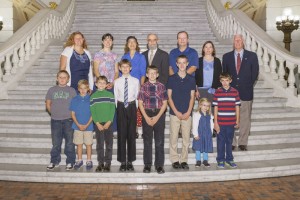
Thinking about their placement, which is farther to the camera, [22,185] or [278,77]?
[278,77]

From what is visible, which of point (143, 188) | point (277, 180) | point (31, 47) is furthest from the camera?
point (31, 47)

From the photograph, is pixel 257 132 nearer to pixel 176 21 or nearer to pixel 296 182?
pixel 296 182

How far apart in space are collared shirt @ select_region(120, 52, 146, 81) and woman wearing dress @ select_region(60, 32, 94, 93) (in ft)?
2.20

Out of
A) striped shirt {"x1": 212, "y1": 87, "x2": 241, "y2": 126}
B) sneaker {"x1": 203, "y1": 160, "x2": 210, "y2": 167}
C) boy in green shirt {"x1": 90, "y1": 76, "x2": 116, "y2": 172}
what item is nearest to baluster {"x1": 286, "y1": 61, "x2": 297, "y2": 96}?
striped shirt {"x1": 212, "y1": 87, "x2": 241, "y2": 126}

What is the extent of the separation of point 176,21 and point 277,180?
29.4 feet

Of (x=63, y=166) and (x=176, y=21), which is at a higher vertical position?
(x=176, y=21)

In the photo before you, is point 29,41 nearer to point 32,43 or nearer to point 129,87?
point 32,43

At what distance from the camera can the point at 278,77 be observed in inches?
353

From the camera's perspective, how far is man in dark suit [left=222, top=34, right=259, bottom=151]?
592 cm

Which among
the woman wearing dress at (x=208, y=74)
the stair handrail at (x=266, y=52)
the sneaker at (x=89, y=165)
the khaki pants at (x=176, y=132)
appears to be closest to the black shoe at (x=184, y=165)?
the khaki pants at (x=176, y=132)

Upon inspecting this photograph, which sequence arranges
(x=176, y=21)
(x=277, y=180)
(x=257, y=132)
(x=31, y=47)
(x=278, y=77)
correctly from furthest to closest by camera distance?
1. (x=176, y=21)
2. (x=31, y=47)
3. (x=278, y=77)
4. (x=257, y=132)
5. (x=277, y=180)

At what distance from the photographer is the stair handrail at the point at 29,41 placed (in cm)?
841

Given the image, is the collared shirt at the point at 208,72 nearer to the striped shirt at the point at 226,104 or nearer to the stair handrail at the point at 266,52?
the striped shirt at the point at 226,104

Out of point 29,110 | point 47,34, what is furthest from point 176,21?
point 29,110
